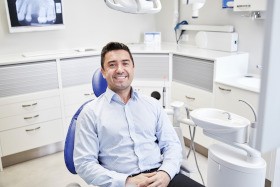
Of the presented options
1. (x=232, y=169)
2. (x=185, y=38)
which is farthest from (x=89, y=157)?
(x=185, y=38)

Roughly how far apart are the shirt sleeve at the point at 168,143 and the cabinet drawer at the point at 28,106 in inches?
62.2

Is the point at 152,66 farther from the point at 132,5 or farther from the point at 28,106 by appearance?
the point at 132,5

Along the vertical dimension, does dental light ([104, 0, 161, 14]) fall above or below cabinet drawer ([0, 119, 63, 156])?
above

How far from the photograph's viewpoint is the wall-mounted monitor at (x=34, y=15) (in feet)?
9.14

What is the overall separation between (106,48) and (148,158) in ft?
2.19

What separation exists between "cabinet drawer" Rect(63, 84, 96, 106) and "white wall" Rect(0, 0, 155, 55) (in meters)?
0.66

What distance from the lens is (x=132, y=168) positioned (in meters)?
1.51

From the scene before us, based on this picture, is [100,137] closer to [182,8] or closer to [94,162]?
[94,162]

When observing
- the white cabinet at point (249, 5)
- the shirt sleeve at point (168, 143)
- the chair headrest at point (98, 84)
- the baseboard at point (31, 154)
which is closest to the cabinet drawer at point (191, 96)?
the white cabinet at point (249, 5)

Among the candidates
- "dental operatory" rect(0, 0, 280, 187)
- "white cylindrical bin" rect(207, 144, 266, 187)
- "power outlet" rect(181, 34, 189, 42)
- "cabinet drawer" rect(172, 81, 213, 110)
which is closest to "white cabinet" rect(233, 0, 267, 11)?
"dental operatory" rect(0, 0, 280, 187)

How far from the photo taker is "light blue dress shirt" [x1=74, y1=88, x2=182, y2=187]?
142 centimetres

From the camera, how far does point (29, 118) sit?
9.13ft

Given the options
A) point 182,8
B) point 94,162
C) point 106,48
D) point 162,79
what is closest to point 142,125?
point 94,162

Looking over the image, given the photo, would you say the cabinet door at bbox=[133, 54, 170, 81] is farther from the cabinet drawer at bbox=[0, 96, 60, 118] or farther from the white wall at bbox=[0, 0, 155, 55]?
the cabinet drawer at bbox=[0, 96, 60, 118]
